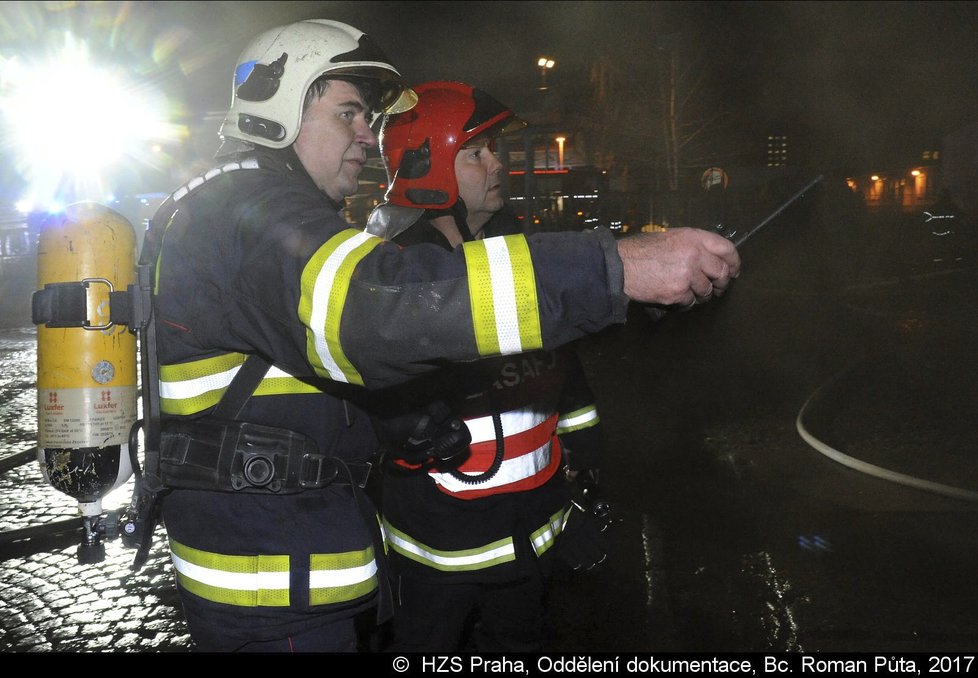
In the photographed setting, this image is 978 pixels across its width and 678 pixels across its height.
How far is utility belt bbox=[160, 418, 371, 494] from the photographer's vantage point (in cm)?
163

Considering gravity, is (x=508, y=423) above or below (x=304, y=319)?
Result: below

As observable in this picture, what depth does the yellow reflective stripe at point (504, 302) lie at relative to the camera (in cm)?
120

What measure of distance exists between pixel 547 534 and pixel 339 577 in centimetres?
104

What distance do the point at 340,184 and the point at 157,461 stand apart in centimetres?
90

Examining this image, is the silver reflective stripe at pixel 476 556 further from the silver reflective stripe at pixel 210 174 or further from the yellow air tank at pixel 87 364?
the silver reflective stripe at pixel 210 174

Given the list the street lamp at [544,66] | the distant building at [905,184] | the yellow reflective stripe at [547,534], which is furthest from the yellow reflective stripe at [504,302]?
the street lamp at [544,66]

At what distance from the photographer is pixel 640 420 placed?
6.70 metres

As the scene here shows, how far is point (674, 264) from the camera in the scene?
1.29m

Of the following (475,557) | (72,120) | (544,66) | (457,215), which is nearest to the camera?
(475,557)

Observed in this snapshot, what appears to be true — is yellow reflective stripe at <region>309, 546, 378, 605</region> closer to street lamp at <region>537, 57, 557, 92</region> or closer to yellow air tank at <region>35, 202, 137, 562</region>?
yellow air tank at <region>35, 202, 137, 562</region>

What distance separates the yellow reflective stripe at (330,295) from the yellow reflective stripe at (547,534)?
4.61 ft

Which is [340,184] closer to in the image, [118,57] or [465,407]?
[465,407]

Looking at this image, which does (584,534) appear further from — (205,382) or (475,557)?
(205,382)

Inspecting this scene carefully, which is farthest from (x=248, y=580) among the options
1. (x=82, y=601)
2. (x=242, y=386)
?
(x=82, y=601)
